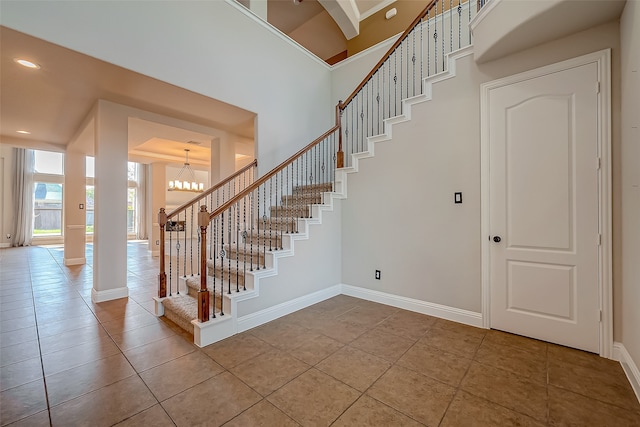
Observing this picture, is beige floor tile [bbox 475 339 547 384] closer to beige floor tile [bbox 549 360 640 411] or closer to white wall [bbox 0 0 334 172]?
beige floor tile [bbox 549 360 640 411]

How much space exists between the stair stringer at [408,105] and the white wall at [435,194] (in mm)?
64

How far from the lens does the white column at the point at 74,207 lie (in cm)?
631

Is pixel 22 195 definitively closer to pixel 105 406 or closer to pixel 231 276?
pixel 231 276

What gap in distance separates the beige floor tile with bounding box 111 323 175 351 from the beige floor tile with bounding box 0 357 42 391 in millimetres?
532

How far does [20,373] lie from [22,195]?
1043 centimetres

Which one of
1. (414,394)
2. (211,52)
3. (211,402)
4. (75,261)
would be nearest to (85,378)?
(211,402)

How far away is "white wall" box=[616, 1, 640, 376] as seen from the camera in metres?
1.83

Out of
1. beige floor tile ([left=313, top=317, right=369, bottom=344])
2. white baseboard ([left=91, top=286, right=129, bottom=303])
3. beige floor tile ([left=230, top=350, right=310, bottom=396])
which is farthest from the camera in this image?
white baseboard ([left=91, top=286, right=129, bottom=303])

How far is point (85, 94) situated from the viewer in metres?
3.56

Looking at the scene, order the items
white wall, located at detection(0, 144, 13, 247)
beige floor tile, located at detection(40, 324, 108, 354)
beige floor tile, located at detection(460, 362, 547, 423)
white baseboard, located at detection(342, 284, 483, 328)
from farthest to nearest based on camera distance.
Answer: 1. white wall, located at detection(0, 144, 13, 247)
2. white baseboard, located at detection(342, 284, 483, 328)
3. beige floor tile, located at detection(40, 324, 108, 354)
4. beige floor tile, located at detection(460, 362, 547, 423)

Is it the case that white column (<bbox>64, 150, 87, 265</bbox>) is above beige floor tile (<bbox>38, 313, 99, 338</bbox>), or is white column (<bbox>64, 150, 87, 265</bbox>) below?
above

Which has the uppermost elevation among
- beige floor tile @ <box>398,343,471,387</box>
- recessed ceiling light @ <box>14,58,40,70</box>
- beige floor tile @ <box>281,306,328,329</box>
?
recessed ceiling light @ <box>14,58,40,70</box>

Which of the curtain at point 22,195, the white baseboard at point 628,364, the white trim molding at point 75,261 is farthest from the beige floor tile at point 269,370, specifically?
the curtain at point 22,195

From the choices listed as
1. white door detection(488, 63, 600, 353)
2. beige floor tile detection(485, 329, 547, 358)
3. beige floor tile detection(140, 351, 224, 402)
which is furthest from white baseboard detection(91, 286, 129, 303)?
white door detection(488, 63, 600, 353)
